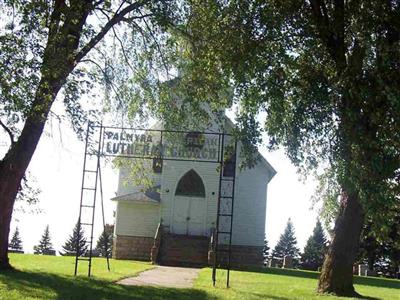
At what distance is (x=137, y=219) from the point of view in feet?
106

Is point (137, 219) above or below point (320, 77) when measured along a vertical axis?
below

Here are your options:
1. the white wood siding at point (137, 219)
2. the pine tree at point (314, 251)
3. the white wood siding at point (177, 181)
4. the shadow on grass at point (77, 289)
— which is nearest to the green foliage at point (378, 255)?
the pine tree at point (314, 251)

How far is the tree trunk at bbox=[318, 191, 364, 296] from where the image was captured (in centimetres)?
1562

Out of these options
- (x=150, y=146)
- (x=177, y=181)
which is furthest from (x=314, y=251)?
(x=150, y=146)

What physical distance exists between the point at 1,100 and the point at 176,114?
6520 millimetres

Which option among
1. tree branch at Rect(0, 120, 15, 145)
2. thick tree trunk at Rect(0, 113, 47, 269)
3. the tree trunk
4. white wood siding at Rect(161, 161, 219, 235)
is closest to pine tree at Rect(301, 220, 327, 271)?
white wood siding at Rect(161, 161, 219, 235)

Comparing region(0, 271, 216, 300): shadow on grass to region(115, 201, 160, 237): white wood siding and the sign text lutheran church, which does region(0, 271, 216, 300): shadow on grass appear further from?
region(115, 201, 160, 237): white wood siding

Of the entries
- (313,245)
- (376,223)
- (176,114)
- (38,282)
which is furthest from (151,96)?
(313,245)

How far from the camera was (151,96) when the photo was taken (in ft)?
61.6

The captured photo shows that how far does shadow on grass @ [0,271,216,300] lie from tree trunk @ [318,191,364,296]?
398 centimetres

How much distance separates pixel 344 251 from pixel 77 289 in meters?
7.33

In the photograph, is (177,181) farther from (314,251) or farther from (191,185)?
(314,251)

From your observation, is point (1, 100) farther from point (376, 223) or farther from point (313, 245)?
point (313, 245)

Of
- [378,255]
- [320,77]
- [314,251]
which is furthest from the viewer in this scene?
[314,251]
